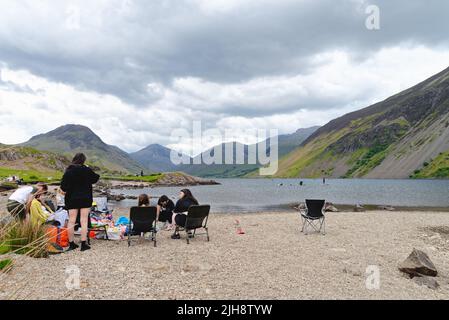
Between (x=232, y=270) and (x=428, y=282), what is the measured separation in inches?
195

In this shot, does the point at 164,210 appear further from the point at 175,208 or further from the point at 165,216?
the point at 175,208

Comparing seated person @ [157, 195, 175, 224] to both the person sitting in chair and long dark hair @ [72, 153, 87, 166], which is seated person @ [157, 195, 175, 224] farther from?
long dark hair @ [72, 153, 87, 166]

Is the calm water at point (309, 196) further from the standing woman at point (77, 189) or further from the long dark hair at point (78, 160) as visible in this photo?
the long dark hair at point (78, 160)

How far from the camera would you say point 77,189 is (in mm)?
10953

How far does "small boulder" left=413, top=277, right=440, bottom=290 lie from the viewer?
8.48 m

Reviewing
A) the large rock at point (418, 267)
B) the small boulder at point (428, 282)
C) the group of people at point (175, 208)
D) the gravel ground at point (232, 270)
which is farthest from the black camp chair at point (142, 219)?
the small boulder at point (428, 282)

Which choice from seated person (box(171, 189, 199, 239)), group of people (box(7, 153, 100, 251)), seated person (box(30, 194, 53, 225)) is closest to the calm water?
seated person (box(171, 189, 199, 239))

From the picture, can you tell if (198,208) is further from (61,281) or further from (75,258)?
(61,281)

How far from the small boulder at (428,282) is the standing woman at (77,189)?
31.6 feet

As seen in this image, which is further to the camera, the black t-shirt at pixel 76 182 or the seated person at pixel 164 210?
the seated person at pixel 164 210

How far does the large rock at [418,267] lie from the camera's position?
30.2 feet

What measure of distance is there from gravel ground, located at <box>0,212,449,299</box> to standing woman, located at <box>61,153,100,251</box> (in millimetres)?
998
